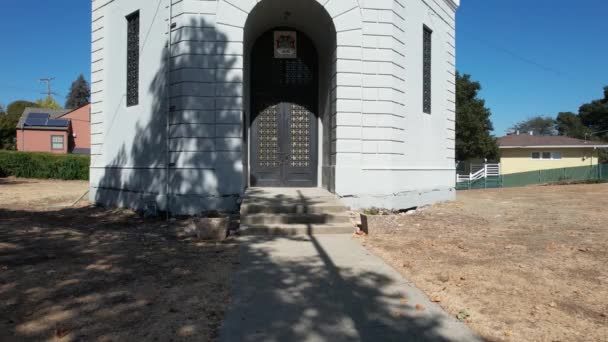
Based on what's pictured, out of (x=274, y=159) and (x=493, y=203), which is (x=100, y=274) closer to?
(x=274, y=159)

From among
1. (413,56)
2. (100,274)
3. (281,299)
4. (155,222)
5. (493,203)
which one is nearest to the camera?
(281,299)

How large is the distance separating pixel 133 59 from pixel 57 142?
3827 cm

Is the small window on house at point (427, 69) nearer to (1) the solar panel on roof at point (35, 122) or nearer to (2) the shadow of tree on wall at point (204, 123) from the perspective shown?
(2) the shadow of tree on wall at point (204, 123)

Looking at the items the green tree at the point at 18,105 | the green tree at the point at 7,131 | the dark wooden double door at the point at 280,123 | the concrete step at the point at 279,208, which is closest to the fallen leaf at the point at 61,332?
the concrete step at the point at 279,208

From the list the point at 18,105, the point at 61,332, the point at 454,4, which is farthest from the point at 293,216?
the point at 18,105

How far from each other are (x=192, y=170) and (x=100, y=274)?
187 inches

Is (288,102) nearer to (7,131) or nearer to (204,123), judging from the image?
(204,123)

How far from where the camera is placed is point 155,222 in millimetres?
10117

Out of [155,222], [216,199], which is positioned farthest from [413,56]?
[155,222]

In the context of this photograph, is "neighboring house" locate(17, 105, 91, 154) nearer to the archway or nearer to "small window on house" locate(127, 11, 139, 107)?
"small window on house" locate(127, 11, 139, 107)

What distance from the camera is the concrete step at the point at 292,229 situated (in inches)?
336

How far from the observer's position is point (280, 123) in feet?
41.4

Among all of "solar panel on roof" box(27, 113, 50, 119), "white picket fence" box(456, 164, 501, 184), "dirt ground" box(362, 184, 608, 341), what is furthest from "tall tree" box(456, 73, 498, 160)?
"solar panel on roof" box(27, 113, 50, 119)

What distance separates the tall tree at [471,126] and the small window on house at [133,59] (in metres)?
31.7
